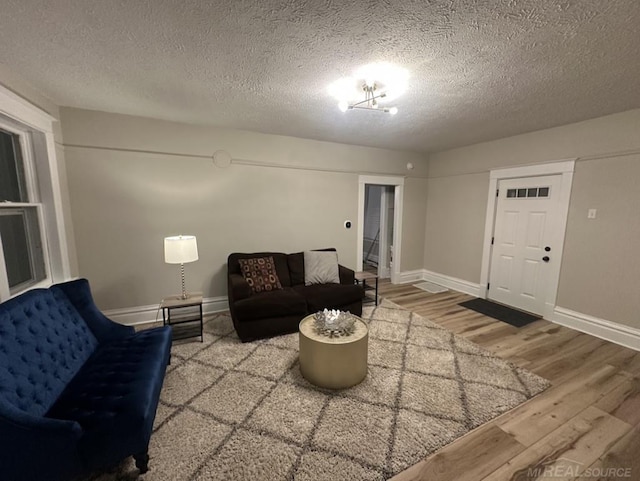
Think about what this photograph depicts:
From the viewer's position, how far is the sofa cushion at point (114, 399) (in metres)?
1.31

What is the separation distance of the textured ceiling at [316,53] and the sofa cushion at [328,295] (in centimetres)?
208

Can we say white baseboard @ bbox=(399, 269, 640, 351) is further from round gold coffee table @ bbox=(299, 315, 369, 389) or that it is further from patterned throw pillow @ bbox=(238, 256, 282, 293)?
patterned throw pillow @ bbox=(238, 256, 282, 293)

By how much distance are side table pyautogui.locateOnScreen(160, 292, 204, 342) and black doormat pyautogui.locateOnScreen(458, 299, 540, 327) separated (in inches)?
145

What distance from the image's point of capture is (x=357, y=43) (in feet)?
5.44

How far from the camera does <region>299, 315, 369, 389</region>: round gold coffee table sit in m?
2.11

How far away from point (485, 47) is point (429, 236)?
392 centimetres

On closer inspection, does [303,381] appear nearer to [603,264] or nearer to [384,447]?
[384,447]

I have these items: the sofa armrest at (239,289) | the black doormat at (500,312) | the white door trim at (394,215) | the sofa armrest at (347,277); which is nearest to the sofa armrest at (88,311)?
the sofa armrest at (239,289)

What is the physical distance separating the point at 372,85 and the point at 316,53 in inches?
24.4

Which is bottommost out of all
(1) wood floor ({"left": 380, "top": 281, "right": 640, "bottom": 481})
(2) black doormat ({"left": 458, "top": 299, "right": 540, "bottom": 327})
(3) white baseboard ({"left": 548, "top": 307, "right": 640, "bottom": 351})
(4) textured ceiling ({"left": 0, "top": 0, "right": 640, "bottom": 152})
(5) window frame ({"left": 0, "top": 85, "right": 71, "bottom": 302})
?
(1) wood floor ({"left": 380, "top": 281, "right": 640, "bottom": 481})

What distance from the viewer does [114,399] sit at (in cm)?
146

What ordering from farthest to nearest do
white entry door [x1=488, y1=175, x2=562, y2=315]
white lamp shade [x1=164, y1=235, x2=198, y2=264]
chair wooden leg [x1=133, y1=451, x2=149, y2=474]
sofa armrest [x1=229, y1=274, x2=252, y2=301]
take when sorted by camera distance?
white entry door [x1=488, y1=175, x2=562, y2=315]
sofa armrest [x1=229, y1=274, x2=252, y2=301]
white lamp shade [x1=164, y1=235, x2=198, y2=264]
chair wooden leg [x1=133, y1=451, x2=149, y2=474]

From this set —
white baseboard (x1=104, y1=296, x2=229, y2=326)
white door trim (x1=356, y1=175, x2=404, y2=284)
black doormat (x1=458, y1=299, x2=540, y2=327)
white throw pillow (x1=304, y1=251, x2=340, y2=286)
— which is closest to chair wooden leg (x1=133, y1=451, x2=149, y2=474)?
white baseboard (x1=104, y1=296, x2=229, y2=326)

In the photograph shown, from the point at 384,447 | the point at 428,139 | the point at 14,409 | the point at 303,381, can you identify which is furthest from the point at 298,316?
the point at 428,139
